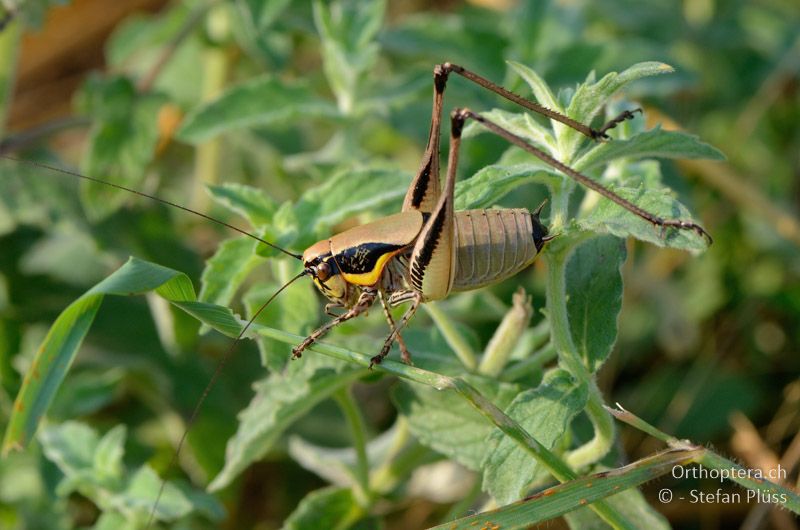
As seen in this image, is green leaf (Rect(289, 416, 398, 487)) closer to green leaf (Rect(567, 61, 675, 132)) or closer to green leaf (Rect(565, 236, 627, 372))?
green leaf (Rect(565, 236, 627, 372))

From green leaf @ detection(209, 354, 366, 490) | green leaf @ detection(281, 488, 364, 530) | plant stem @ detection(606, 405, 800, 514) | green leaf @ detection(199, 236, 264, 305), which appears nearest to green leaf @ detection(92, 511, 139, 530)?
green leaf @ detection(209, 354, 366, 490)

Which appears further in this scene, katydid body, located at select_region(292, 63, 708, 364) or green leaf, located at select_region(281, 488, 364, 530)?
green leaf, located at select_region(281, 488, 364, 530)

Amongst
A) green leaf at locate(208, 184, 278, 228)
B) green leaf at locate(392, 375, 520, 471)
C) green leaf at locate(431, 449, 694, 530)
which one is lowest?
green leaf at locate(392, 375, 520, 471)

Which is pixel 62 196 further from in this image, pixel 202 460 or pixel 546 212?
pixel 546 212

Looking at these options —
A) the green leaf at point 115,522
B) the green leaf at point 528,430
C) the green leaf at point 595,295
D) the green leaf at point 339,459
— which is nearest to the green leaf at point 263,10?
the green leaf at point 339,459

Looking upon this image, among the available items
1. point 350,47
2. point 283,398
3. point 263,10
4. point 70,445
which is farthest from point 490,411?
point 263,10

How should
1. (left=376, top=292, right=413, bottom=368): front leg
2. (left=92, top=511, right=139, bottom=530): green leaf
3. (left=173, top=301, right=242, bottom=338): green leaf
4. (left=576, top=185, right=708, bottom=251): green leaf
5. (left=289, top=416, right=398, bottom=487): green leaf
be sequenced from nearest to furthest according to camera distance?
1. (left=576, top=185, right=708, bottom=251): green leaf
2. (left=173, top=301, right=242, bottom=338): green leaf
3. (left=376, top=292, right=413, bottom=368): front leg
4. (left=92, top=511, right=139, bottom=530): green leaf
5. (left=289, top=416, right=398, bottom=487): green leaf

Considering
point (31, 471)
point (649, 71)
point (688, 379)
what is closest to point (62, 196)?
point (31, 471)
